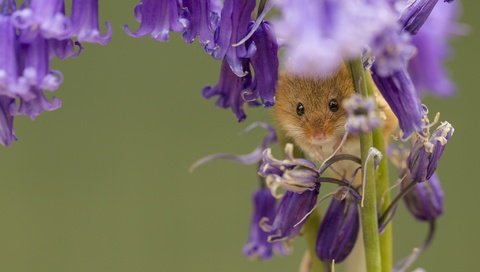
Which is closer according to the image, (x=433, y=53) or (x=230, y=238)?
(x=433, y=53)

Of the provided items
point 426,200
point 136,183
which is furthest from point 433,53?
point 136,183

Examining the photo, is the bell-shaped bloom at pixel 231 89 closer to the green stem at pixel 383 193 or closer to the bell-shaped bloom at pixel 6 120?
the green stem at pixel 383 193

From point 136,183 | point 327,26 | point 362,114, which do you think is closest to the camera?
point 327,26

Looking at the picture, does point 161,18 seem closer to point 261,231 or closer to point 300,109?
point 300,109

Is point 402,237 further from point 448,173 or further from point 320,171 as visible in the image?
point 320,171

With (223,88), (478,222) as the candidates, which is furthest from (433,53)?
(478,222)

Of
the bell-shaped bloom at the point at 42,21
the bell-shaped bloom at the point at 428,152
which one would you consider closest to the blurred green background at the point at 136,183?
the bell-shaped bloom at the point at 428,152

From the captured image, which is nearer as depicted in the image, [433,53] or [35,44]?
[35,44]
